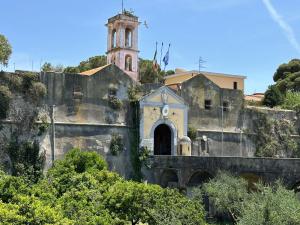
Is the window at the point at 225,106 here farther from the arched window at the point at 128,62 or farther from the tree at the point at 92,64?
the tree at the point at 92,64

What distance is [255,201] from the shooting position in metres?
26.6

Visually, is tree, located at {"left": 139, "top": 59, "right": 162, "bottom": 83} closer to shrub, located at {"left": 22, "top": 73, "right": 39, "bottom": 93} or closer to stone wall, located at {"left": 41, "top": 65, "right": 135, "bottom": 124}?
stone wall, located at {"left": 41, "top": 65, "right": 135, "bottom": 124}

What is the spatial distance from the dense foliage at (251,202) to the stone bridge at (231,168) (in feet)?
3.04

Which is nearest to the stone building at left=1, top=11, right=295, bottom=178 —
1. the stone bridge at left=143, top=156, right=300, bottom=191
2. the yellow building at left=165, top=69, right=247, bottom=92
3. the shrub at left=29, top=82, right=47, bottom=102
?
the shrub at left=29, top=82, right=47, bottom=102

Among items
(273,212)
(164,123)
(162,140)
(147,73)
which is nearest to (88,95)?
(164,123)

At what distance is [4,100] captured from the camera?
33.2 meters

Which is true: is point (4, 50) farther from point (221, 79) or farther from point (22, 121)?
point (221, 79)

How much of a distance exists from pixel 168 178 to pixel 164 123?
4133 mm

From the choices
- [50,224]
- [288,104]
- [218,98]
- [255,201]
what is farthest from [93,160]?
[288,104]

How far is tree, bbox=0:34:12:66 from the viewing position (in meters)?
33.5

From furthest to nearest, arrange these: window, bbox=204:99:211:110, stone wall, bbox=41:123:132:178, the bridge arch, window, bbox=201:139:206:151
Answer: window, bbox=204:99:211:110 → window, bbox=201:139:206:151 → the bridge arch → stone wall, bbox=41:123:132:178

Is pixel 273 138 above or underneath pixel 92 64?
underneath

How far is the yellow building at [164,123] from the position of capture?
37.4 meters

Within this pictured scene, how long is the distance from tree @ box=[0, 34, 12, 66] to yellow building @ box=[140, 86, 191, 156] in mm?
8987
